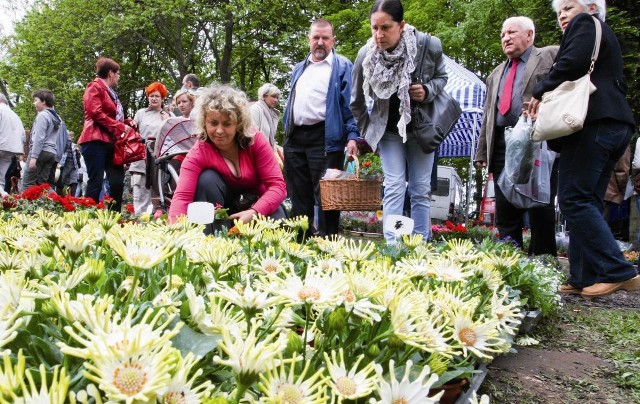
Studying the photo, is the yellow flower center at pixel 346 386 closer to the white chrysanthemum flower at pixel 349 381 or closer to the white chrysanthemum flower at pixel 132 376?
the white chrysanthemum flower at pixel 349 381

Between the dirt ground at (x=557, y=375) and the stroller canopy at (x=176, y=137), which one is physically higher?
the stroller canopy at (x=176, y=137)

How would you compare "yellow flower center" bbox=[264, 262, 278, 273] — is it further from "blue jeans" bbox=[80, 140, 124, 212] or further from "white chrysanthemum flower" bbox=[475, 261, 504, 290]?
"blue jeans" bbox=[80, 140, 124, 212]

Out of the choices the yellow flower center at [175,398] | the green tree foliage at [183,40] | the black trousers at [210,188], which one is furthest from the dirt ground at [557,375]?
the green tree foliage at [183,40]

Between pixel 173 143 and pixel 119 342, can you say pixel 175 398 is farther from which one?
pixel 173 143

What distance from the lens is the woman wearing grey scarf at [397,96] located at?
4.20 m

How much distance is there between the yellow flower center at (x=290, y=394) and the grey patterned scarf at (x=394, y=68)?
3536 mm

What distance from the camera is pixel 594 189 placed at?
3.70m

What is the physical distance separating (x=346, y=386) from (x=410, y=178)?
3573 millimetres

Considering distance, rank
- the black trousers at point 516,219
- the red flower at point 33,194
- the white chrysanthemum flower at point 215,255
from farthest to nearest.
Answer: the red flower at point 33,194
the black trousers at point 516,219
the white chrysanthemum flower at point 215,255

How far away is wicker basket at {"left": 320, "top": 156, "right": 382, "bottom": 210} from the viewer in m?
4.62

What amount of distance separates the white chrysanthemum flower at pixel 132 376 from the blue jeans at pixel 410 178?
364 cm

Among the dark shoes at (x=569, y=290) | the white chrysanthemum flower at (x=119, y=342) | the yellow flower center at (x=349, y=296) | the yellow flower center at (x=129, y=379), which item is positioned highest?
the white chrysanthemum flower at (x=119, y=342)

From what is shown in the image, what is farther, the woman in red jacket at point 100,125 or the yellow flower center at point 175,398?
the woman in red jacket at point 100,125

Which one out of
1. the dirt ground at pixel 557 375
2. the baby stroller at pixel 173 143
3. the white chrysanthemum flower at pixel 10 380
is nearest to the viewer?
the white chrysanthemum flower at pixel 10 380
